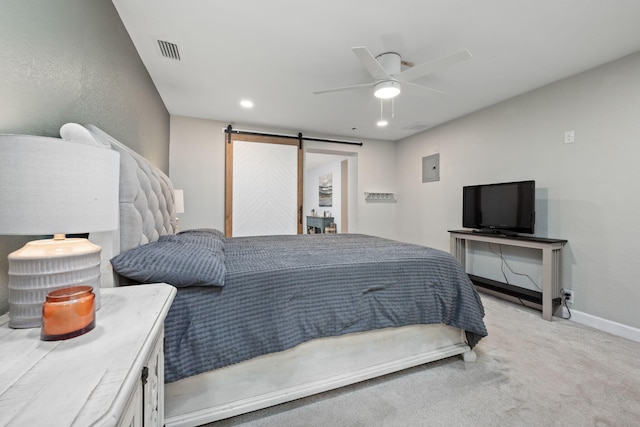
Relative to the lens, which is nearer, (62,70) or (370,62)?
(62,70)

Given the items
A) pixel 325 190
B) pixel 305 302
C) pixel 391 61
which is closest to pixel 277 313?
pixel 305 302

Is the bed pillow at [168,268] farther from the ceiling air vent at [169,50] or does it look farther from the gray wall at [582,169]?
the gray wall at [582,169]

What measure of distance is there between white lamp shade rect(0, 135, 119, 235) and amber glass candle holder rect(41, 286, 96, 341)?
0.17 metres

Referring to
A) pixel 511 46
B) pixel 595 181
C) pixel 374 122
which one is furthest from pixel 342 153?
pixel 595 181

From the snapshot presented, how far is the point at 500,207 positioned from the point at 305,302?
9.84 feet

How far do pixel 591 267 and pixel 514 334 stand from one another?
44.6 inches

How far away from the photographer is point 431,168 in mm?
4637

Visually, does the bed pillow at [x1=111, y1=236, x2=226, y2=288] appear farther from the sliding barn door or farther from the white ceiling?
the sliding barn door

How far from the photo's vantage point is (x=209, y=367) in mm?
1248

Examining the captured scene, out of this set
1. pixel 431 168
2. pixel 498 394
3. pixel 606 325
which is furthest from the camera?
pixel 431 168

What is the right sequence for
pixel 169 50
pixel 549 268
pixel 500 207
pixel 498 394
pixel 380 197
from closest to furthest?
1. pixel 498 394
2. pixel 169 50
3. pixel 549 268
4. pixel 500 207
5. pixel 380 197

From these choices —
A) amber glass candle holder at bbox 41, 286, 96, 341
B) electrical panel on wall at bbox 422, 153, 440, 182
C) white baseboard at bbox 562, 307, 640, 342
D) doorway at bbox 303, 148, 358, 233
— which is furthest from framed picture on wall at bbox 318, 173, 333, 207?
amber glass candle holder at bbox 41, 286, 96, 341

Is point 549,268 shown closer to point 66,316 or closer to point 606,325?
point 606,325

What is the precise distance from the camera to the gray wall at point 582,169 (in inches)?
94.9
